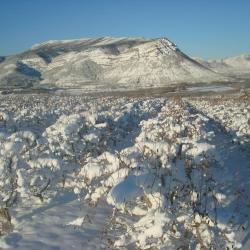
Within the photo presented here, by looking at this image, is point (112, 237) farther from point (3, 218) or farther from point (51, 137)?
point (51, 137)

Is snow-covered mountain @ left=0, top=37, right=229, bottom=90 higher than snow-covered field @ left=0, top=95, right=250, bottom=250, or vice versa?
snow-covered mountain @ left=0, top=37, right=229, bottom=90

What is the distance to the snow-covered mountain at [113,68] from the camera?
14938cm

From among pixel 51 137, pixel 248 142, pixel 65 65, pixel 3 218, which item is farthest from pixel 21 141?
pixel 65 65

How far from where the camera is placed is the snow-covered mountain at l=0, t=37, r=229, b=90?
149375 mm

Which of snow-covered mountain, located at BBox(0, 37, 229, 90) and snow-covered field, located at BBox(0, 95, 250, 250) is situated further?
snow-covered mountain, located at BBox(0, 37, 229, 90)

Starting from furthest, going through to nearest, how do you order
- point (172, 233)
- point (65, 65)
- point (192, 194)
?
point (65, 65), point (192, 194), point (172, 233)

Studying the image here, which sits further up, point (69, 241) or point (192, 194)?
point (192, 194)

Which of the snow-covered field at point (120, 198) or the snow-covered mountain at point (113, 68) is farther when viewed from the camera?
the snow-covered mountain at point (113, 68)

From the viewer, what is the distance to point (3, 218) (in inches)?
290

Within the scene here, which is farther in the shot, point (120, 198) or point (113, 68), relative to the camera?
point (113, 68)

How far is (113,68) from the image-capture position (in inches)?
6683

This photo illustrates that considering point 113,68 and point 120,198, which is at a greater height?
point 113,68

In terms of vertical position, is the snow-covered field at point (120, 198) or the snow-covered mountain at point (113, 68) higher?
the snow-covered mountain at point (113, 68)

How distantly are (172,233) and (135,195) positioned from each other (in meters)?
0.76
